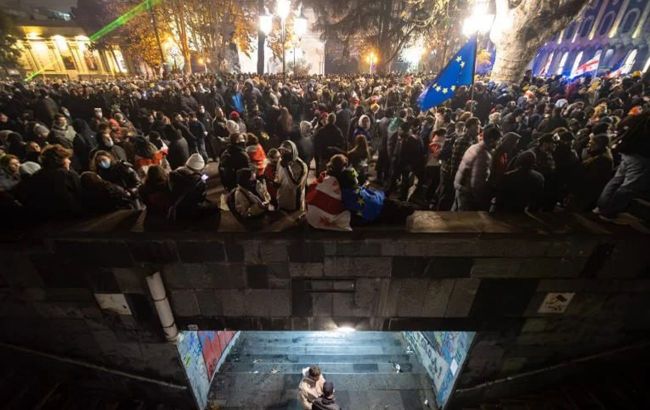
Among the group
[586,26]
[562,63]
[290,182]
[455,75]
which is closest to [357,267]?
[290,182]

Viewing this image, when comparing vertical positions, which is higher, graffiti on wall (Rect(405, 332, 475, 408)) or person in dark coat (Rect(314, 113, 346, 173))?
person in dark coat (Rect(314, 113, 346, 173))

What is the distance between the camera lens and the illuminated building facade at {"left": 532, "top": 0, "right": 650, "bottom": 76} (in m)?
27.0

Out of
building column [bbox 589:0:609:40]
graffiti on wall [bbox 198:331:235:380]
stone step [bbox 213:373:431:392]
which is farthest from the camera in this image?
building column [bbox 589:0:609:40]

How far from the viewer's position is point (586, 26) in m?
33.8

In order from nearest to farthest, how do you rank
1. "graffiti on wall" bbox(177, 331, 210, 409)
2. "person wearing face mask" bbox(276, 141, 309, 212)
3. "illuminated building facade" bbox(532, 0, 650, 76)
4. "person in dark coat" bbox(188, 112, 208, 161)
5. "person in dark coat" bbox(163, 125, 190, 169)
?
"person wearing face mask" bbox(276, 141, 309, 212) < "graffiti on wall" bbox(177, 331, 210, 409) < "person in dark coat" bbox(163, 125, 190, 169) < "person in dark coat" bbox(188, 112, 208, 161) < "illuminated building facade" bbox(532, 0, 650, 76)

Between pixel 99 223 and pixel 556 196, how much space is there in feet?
24.1

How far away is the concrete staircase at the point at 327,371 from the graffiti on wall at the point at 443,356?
32 centimetres

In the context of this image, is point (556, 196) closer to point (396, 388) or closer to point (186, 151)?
point (396, 388)

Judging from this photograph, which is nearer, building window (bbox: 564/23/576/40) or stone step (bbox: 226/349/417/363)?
stone step (bbox: 226/349/417/363)

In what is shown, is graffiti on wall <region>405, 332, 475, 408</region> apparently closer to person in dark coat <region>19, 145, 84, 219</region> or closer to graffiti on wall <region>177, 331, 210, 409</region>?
graffiti on wall <region>177, 331, 210, 409</region>

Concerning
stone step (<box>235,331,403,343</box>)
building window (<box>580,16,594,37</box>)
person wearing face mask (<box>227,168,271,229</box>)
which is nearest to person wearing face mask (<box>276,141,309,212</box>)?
person wearing face mask (<box>227,168,271,229</box>)

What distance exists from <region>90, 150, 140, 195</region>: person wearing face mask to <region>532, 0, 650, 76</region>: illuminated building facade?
32304 millimetres

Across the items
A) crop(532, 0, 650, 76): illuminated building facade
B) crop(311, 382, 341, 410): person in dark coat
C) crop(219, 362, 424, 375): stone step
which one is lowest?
crop(219, 362, 424, 375): stone step

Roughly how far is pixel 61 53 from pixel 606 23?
2764 inches
